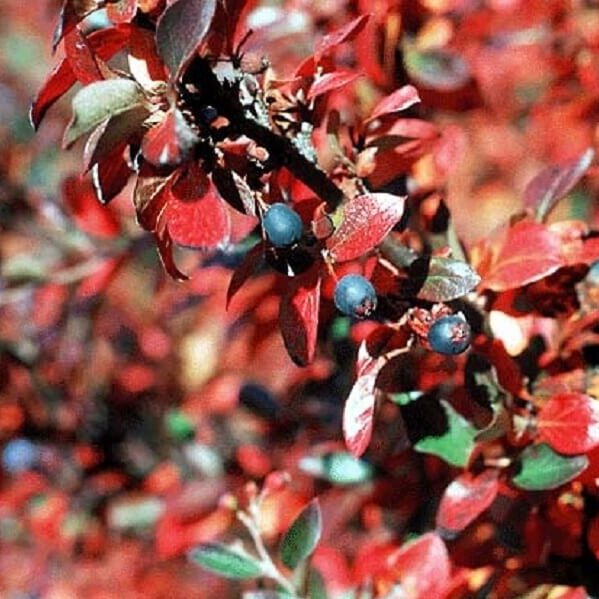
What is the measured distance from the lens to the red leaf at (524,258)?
2.85 ft

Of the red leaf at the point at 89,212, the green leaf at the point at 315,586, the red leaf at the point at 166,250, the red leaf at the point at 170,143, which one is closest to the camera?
the red leaf at the point at 170,143

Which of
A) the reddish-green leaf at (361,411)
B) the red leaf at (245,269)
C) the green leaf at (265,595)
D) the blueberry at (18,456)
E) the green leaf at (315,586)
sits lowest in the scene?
the blueberry at (18,456)

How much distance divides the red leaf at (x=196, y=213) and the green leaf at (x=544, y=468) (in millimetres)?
306

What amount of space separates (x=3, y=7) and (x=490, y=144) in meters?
1.19

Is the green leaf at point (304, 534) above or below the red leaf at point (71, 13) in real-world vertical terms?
below

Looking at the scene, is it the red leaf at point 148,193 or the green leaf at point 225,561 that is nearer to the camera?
the red leaf at point 148,193

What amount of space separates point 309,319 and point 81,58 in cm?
21

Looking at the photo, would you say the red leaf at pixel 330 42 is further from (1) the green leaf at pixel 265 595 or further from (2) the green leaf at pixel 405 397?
(1) the green leaf at pixel 265 595

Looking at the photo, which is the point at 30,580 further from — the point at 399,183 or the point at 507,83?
the point at 507,83

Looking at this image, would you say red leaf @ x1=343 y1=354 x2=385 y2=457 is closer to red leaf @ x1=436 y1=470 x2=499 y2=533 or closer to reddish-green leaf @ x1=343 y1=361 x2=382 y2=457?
reddish-green leaf @ x1=343 y1=361 x2=382 y2=457

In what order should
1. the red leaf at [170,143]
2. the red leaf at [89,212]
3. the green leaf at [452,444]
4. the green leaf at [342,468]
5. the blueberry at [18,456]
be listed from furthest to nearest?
1. the blueberry at [18,456]
2. the red leaf at [89,212]
3. the green leaf at [342,468]
4. the green leaf at [452,444]
5. the red leaf at [170,143]

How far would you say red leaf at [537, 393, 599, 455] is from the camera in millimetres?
843

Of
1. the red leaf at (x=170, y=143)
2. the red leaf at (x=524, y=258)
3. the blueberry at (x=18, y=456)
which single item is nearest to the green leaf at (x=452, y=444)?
the red leaf at (x=524, y=258)

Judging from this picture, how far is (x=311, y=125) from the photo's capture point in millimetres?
822
